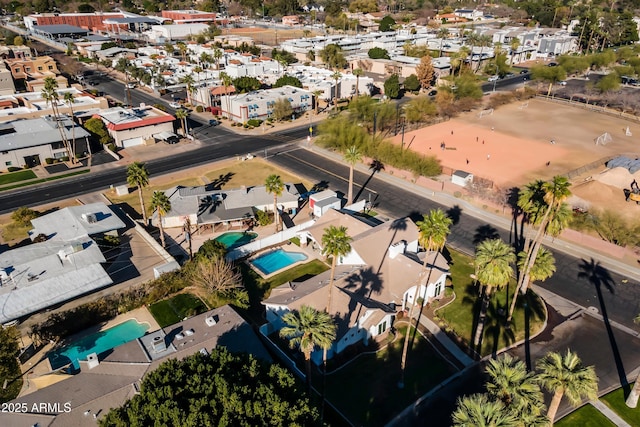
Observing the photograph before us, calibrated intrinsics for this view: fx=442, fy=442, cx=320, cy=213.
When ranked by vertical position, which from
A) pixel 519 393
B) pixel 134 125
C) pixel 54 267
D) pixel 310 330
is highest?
pixel 310 330

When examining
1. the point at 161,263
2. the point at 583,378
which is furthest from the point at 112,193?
the point at 583,378

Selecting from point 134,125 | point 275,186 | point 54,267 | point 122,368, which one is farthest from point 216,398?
point 134,125

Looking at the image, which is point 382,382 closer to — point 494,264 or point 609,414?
point 494,264

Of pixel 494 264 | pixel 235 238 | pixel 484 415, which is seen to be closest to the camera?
pixel 484 415

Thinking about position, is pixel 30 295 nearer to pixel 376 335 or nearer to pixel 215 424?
pixel 215 424

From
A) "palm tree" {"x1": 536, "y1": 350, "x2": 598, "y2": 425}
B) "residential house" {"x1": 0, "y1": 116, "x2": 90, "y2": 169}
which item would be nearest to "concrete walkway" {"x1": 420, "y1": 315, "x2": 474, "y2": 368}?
"palm tree" {"x1": 536, "y1": 350, "x2": 598, "y2": 425}

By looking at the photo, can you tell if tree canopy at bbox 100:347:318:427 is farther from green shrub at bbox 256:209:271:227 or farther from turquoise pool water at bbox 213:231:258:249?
green shrub at bbox 256:209:271:227

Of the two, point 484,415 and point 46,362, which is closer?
point 484,415

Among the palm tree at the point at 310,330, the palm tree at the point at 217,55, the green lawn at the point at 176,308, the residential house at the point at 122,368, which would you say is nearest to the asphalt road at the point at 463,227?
the green lawn at the point at 176,308
